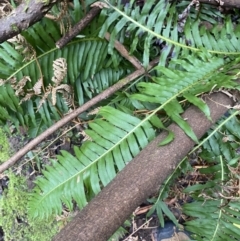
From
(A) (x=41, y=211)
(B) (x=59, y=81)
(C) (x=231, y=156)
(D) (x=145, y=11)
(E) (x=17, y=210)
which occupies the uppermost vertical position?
(D) (x=145, y=11)

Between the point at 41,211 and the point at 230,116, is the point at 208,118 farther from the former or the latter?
the point at 41,211

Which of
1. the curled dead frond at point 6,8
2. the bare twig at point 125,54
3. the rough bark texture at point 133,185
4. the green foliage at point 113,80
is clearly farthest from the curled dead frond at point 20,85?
the rough bark texture at point 133,185

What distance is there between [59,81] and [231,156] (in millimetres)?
728

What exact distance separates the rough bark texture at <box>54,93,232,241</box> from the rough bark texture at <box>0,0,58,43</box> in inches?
20.8

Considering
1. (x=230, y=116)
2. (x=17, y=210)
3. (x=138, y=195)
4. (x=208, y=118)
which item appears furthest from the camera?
(x=17, y=210)

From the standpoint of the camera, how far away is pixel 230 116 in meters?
1.37

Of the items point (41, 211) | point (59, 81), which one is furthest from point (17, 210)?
point (59, 81)

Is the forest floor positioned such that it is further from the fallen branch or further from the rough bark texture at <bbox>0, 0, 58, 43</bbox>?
the rough bark texture at <bbox>0, 0, 58, 43</bbox>

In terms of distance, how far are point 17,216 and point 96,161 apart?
103 centimetres

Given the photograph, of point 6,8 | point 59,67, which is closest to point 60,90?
point 59,67

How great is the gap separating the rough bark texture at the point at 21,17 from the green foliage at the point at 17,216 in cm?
118

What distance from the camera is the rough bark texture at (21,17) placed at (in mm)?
1085

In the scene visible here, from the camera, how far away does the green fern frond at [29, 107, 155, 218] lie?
4.21ft

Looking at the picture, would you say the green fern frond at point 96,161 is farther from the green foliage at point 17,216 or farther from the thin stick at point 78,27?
the green foliage at point 17,216
